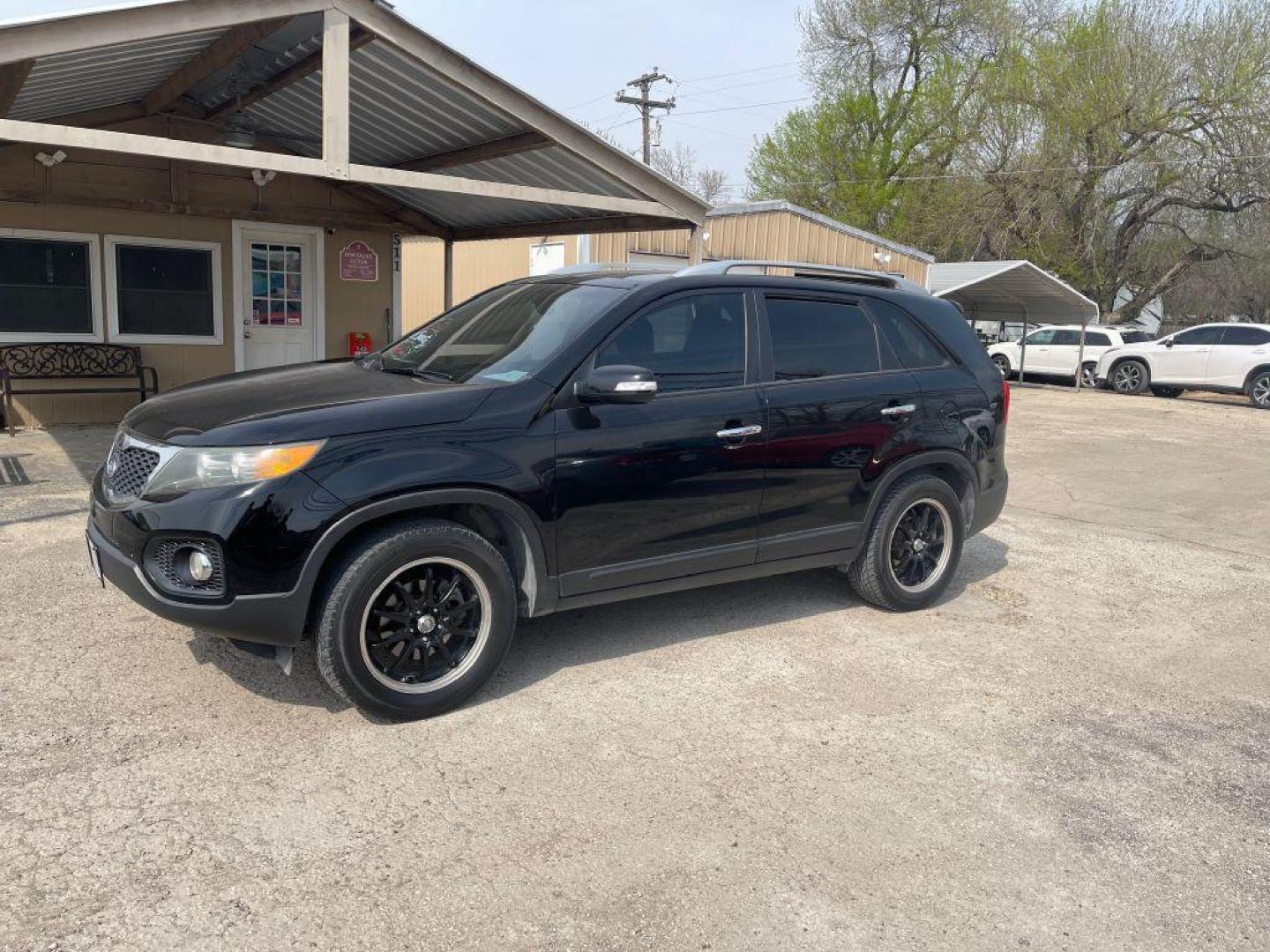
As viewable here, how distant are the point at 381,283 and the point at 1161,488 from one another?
9.36 metres

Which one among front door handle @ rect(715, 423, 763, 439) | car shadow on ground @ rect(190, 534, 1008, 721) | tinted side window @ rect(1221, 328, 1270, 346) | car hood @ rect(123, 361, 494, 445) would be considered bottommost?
car shadow on ground @ rect(190, 534, 1008, 721)

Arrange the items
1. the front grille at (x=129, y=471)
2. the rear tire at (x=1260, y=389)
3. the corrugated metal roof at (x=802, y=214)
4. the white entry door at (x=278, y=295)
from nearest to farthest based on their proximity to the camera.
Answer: the front grille at (x=129, y=471) → the white entry door at (x=278, y=295) → the corrugated metal roof at (x=802, y=214) → the rear tire at (x=1260, y=389)

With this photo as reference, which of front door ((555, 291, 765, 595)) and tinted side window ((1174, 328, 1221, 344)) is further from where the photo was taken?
tinted side window ((1174, 328, 1221, 344))

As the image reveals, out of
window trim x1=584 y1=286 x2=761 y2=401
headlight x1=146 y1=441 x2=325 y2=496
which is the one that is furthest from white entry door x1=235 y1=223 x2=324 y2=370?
headlight x1=146 y1=441 x2=325 y2=496

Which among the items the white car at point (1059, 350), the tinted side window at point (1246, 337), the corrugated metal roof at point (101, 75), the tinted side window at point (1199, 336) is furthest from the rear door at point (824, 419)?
the white car at point (1059, 350)

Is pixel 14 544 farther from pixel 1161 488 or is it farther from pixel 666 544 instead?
pixel 1161 488

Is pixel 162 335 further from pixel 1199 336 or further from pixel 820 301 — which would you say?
pixel 1199 336

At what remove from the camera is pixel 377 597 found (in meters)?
3.66

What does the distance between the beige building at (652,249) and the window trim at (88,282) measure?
6.70 meters

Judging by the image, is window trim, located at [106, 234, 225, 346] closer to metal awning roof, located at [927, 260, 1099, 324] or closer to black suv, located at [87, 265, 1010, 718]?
black suv, located at [87, 265, 1010, 718]

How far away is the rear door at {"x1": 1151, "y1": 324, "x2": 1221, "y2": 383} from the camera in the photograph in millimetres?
20500

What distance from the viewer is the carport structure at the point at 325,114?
18.9ft

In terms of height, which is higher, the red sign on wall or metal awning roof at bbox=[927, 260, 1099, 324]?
metal awning roof at bbox=[927, 260, 1099, 324]

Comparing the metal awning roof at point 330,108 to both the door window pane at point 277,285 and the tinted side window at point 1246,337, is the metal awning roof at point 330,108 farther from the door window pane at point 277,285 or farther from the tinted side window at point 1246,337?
the tinted side window at point 1246,337
